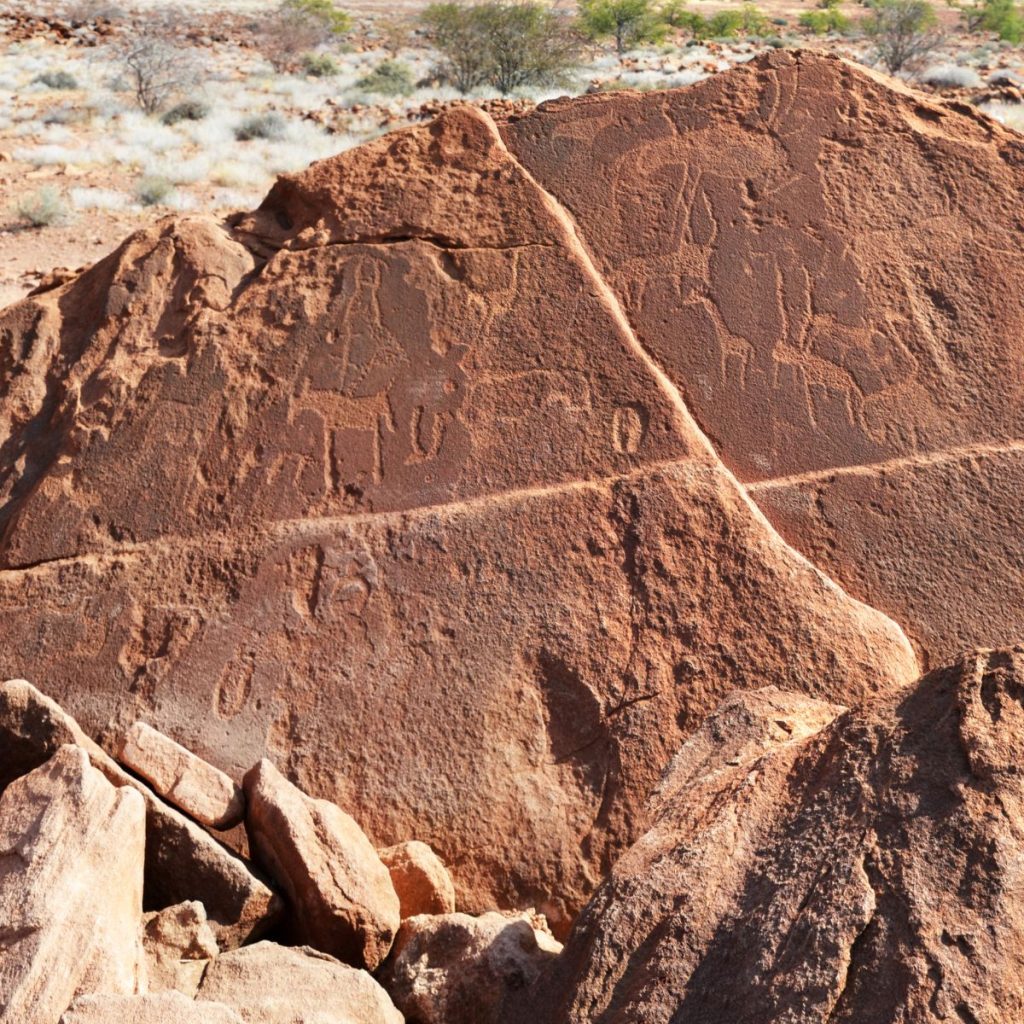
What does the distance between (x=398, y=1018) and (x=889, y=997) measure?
1342 mm

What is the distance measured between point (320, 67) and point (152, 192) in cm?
805

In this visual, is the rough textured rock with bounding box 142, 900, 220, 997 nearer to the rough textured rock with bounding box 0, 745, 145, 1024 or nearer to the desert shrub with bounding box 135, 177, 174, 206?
the rough textured rock with bounding box 0, 745, 145, 1024

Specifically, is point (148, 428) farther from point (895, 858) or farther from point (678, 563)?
point (895, 858)

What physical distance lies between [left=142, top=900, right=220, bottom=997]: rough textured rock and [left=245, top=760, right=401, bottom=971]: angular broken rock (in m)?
0.29

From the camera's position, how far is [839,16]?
2555 centimetres

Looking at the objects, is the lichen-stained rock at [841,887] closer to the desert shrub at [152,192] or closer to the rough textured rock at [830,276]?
the rough textured rock at [830,276]

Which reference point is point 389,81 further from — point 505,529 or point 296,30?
point 505,529

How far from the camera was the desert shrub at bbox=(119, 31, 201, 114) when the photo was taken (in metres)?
16.2

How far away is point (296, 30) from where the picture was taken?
826 inches

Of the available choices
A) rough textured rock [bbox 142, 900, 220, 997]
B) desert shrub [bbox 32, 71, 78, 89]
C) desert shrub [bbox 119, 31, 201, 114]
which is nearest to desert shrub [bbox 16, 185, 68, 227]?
desert shrub [bbox 119, 31, 201, 114]

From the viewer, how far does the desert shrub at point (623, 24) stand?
21.8 meters

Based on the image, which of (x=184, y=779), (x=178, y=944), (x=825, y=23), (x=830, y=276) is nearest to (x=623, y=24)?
(x=825, y=23)

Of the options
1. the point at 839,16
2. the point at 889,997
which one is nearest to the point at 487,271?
the point at 889,997

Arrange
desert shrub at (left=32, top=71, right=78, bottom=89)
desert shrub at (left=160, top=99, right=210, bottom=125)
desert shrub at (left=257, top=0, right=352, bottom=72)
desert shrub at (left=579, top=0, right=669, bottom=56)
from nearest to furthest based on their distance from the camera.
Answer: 1. desert shrub at (left=160, top=99, right=210, bottom=125)
2. desert shrub at (left=32, top=71, right=78, bottom=89)
3. desert shrub at (left=257, top=0, right=352, bottom=72)
4. desert shrub at (left=579, top=0, right=669, bottom=56)
